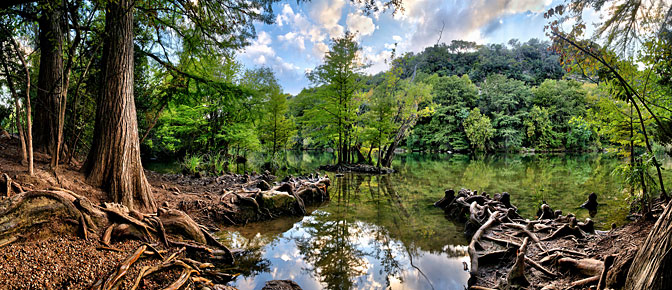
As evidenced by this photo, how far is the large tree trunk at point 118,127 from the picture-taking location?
4434 mm

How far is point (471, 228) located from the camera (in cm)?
611

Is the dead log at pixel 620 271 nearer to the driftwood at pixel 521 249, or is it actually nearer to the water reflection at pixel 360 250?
the driftwood at pixel 521 249

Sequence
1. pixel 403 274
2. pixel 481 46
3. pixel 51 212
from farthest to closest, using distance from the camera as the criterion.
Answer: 1. pixel 481 46
2. pixel 403 274
3. pixel 51 212

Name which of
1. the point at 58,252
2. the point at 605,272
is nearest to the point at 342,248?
the point at 605,272

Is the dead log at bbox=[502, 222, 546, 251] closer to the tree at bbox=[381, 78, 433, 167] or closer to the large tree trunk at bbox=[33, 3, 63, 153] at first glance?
the large tree trunk at bbox=[33, 3, 63, 153]

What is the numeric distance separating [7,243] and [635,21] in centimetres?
842

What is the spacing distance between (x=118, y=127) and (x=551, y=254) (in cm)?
692

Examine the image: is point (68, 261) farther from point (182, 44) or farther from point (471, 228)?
point (471, 228)

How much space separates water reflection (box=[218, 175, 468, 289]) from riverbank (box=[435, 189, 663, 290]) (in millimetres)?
477

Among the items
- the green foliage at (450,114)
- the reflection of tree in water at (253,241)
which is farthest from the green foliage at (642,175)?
the green foliage at (450,114)

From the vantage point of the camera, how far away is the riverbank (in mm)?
2713

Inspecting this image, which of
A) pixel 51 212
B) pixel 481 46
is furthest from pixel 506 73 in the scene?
pixel 51 212

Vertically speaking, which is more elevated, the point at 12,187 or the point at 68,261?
the point at 12,187

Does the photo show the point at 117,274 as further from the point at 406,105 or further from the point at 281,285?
the point at 406,105
